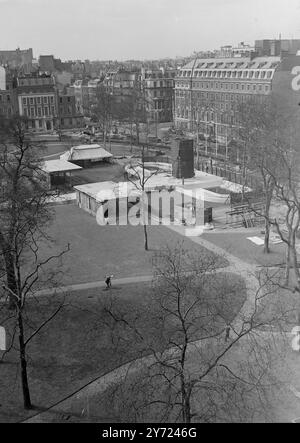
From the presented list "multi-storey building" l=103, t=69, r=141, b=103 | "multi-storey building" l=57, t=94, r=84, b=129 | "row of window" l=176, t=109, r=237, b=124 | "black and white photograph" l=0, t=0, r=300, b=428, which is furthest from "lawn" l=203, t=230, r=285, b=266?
"multi-storey building" l=57, t=94, r=84, b=129

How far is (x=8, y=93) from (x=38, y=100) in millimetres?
4092

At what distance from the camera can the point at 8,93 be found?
66.9m

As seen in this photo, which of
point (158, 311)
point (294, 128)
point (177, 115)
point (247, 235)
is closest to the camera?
point (158, 311)

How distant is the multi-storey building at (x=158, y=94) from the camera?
73.4 m

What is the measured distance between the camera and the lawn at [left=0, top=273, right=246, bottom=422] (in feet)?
47.2

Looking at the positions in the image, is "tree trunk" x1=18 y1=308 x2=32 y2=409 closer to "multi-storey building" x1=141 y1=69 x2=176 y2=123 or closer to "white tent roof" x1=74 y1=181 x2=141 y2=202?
"white tent roof" x1=74 y1=181 x2=141 y2=202

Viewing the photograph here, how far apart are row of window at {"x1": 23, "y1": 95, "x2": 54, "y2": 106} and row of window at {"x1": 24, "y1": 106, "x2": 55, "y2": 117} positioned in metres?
0.76

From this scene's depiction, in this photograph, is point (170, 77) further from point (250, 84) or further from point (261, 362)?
point (261, 362)

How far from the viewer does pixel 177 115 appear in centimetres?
6550

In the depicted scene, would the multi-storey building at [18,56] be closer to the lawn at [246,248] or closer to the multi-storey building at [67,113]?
the multi-storey building at [67,113]

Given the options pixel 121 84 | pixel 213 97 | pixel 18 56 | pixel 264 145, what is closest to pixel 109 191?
pixel 264 145
